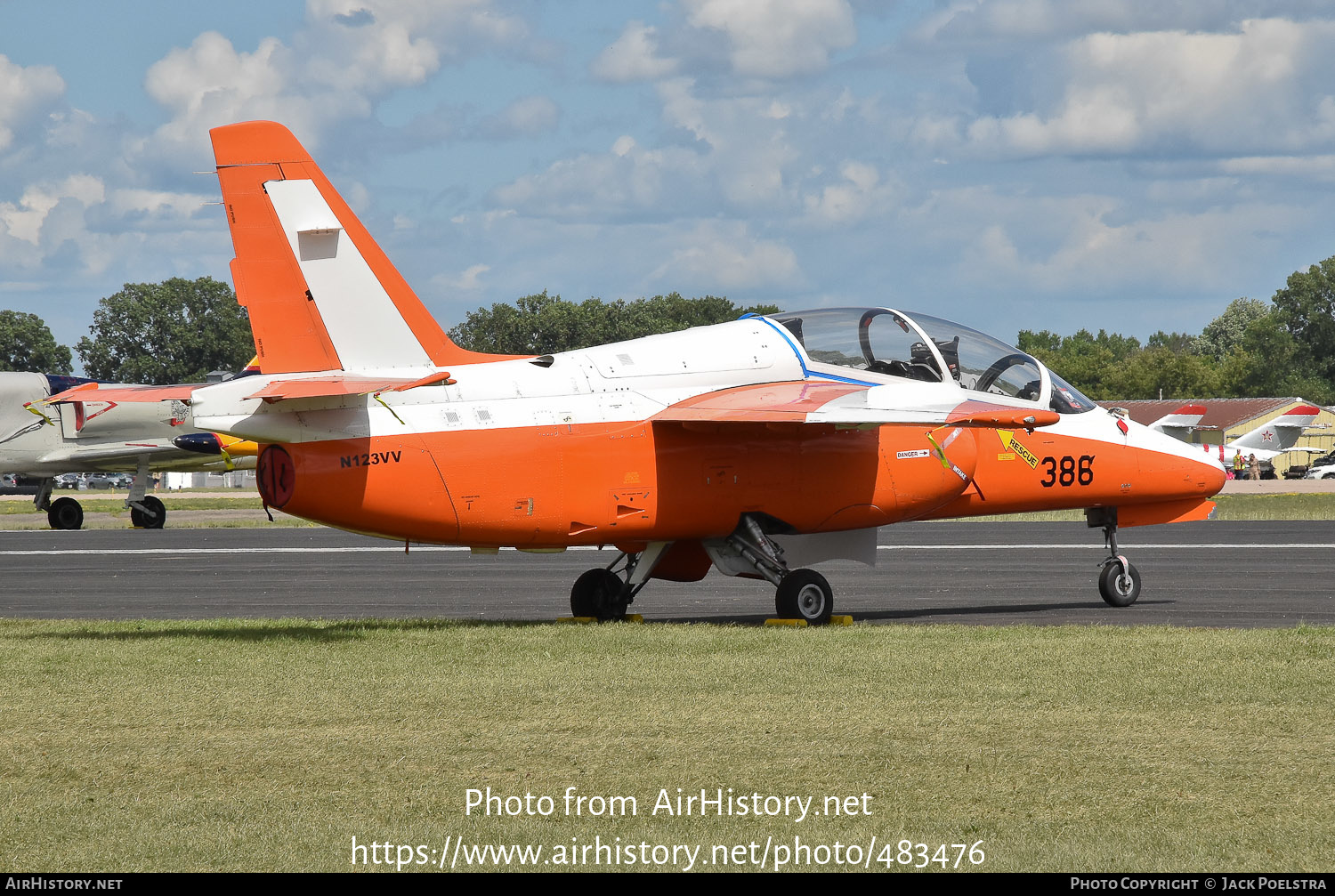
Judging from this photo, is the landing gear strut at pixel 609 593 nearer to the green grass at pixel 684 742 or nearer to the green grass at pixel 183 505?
the green grass at pixel 684 742

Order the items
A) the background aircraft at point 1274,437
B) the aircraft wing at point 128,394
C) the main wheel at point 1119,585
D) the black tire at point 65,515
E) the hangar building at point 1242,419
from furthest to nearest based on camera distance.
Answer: the hangar building at point 1242,419, the background aircraft at point 1274,437, the black tire at point 65,515, the main wheel at point 1119,585, the aircraft wing at point 128,394

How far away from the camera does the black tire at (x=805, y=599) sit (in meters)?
14.2

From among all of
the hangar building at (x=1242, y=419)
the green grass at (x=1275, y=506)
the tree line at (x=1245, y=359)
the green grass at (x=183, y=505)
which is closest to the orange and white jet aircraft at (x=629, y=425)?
the green grass at (x=1275, y=506)

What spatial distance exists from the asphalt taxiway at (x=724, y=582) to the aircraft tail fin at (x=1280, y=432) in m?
60.3

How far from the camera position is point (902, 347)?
14820 millimetres

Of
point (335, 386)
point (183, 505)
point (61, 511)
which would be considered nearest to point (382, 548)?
point (61, 511)

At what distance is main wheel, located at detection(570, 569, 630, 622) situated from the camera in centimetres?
1500

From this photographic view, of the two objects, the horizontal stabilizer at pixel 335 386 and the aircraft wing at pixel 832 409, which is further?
the aircraft wing at pixel 832 409

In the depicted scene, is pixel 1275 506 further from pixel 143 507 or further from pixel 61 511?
pixel 61 511

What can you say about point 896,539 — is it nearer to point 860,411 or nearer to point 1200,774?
point 860,411

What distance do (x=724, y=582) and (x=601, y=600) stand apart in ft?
20.1

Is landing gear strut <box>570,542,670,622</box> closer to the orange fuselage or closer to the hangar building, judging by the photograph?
the orange fuselage

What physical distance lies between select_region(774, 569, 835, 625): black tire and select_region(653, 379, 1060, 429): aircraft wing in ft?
5.66

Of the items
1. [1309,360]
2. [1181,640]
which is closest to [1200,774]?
[1181,640]
